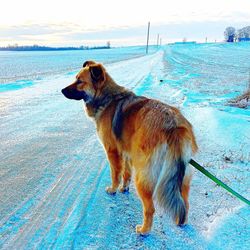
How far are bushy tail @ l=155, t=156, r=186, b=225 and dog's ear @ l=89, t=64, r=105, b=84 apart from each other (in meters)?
1.89

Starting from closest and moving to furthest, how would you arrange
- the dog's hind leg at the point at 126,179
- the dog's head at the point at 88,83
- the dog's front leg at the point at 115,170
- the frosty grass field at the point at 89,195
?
the frosty grass field at the point at 89,195
the dog's front leg at the point at 115,170
the dog's hind leg at the point at 126,179
the dog's head at the point at 88,83

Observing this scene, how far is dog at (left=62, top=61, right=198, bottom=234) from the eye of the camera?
2729 mm

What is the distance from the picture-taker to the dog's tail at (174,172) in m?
2.69

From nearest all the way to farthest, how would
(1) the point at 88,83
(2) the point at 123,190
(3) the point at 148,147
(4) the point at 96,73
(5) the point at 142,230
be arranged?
1. (3) the point at 148,147
2. (5) the point at 142,230
3. (2) the point at 123,190
4. (4) the point at 96,73
5. (1) the point at 88,83

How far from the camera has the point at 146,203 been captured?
3.00m

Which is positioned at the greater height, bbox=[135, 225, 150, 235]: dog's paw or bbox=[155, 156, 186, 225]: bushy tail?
bbox=[155, 156, 186, 225]: bushy tail

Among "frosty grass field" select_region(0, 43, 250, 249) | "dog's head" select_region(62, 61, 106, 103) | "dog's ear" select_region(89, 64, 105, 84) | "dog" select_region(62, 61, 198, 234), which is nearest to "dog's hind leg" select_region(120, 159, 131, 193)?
"dog" select_region(62, 61, 198, 234)

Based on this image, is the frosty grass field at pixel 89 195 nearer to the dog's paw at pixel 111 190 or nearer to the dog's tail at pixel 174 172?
the dog's paw at pixel 111 190

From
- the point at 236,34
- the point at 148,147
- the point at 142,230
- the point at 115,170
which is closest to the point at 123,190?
the point at 115,170

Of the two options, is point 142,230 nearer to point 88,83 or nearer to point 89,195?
point 89,195

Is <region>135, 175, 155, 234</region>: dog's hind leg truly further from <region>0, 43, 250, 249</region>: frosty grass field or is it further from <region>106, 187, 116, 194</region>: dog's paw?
<region>106, 187, 116, 194</region>: dog's paw

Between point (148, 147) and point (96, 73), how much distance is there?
64.7 inches

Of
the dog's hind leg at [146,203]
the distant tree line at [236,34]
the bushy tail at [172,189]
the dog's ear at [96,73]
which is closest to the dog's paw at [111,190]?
the dog's hind leg at [146,203]

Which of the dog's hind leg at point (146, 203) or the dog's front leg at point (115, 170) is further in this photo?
the dog's front leg at point (115, 170)
